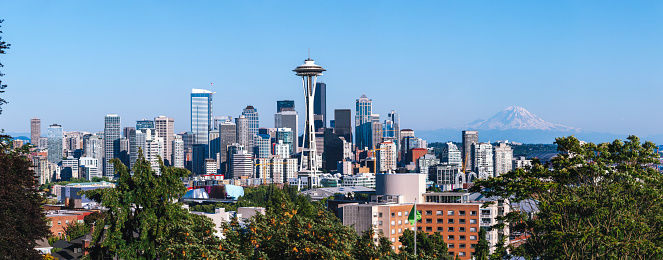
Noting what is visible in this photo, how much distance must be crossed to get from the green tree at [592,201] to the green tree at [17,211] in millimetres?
15804

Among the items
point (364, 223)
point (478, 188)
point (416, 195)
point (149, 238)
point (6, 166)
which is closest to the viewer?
point (478, 188)

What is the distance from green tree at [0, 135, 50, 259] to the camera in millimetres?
28033

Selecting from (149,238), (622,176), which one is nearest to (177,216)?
(149,238)

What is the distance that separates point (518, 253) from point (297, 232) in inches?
277

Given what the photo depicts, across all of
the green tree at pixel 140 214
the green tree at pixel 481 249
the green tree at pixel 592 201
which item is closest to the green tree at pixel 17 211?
the green tree at pixel 140 214

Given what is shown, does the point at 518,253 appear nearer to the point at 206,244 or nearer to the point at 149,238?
the point at 206,244

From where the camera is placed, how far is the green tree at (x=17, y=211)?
28.0 m

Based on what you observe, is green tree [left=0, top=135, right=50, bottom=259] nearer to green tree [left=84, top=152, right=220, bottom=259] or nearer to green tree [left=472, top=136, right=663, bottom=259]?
green tree [left=84, top=152, right=220, bottom=259]

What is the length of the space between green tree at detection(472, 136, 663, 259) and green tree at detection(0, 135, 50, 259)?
1580 centimetres

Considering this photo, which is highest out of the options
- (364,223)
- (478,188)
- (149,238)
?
(478,188)

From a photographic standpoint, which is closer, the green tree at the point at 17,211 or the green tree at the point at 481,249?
the green tree at the point at 17,211

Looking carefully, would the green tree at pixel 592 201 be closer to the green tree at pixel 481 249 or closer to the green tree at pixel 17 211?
the green tree at pixel 17 211

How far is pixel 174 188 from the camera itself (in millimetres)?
32969

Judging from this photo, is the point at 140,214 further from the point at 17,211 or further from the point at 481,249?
the point at 481,249
